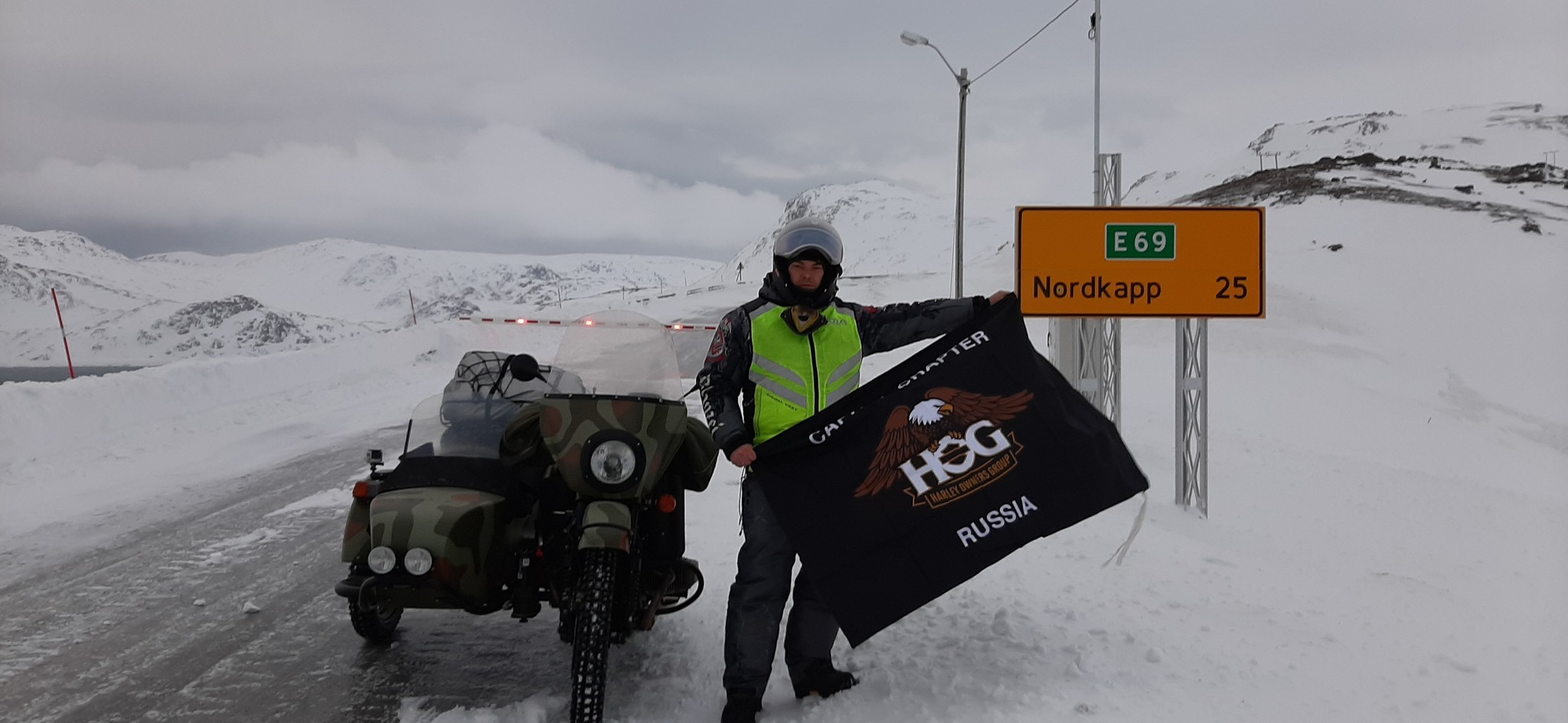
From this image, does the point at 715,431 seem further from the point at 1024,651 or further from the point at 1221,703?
the point at 1221,703

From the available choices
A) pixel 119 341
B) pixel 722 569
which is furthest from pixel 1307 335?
pixel 119 341

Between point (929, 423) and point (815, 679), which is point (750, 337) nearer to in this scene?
point (929, 423)

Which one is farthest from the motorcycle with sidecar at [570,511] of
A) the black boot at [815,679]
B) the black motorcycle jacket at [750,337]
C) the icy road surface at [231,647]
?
the black boot at [815,679]

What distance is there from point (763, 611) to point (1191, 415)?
18.0 ft

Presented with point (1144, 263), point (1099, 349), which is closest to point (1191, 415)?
point (1099, 349)

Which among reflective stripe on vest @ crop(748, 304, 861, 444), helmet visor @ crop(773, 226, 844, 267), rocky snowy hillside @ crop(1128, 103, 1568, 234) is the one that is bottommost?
reflective stripe on vest @ crop(748, 304, 861, 444)

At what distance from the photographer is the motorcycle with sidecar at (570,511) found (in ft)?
11.0

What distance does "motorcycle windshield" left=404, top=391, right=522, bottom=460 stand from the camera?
171 inches

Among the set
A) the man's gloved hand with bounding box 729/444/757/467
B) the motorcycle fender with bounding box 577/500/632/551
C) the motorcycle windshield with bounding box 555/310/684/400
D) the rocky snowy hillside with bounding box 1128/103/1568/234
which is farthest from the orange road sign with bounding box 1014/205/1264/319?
the rocky snowy hillside with bounding box 1128/103/1568/234

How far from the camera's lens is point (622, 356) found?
4078 mm

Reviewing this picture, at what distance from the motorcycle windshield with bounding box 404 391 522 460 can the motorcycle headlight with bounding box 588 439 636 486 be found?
3.48 ft

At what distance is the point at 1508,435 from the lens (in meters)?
16.8

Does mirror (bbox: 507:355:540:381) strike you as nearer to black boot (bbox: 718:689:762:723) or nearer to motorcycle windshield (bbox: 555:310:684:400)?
motorcycle windshield (bbox: 555:310:684:400)

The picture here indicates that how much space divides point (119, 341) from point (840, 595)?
157m
